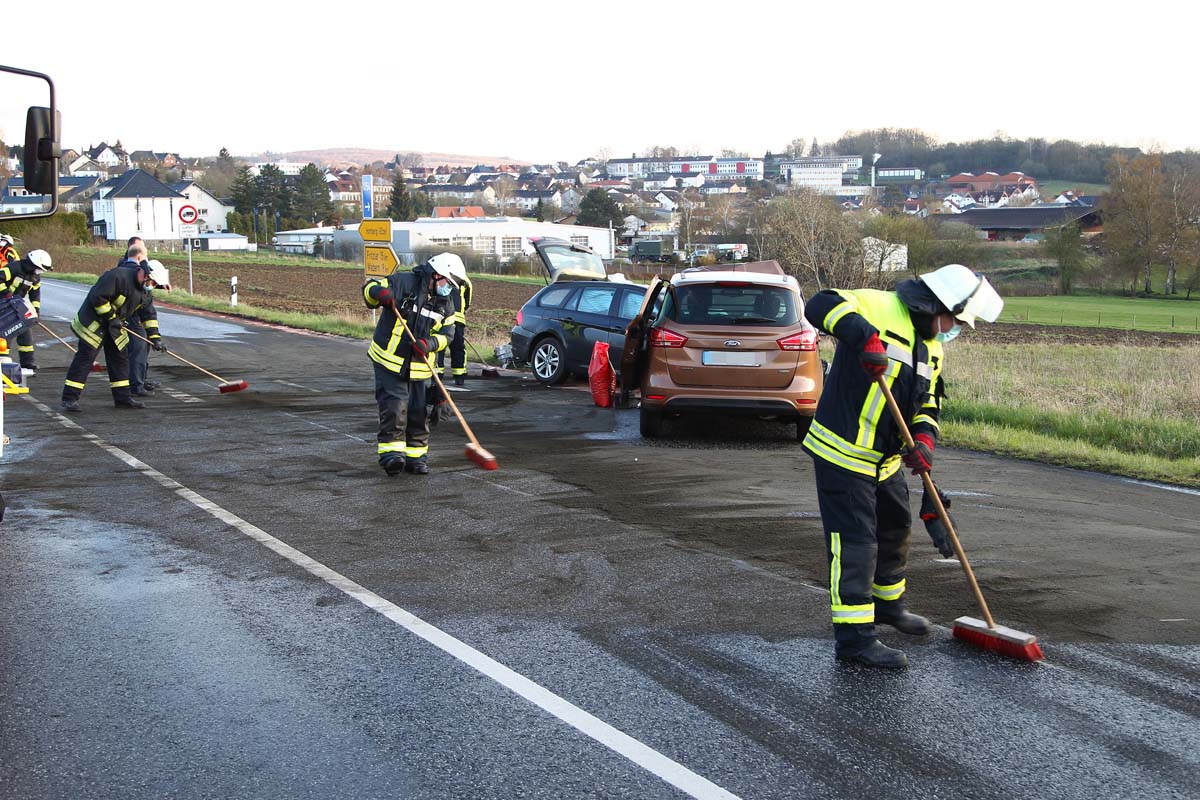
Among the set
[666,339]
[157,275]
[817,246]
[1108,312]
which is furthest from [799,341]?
[1108,312]

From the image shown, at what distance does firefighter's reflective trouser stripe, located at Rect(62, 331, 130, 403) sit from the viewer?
13656 millimetres

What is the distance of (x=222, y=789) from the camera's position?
3.92 m

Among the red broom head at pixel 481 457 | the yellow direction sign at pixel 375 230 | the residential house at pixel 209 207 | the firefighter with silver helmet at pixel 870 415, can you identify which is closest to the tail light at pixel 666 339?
the red broom head at pixel 481 457

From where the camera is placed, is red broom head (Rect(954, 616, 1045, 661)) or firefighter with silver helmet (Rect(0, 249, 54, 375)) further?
firefighter with silver helmet (Rect(0, 249, 54, 375))

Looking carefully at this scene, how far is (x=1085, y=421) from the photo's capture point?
1293cm

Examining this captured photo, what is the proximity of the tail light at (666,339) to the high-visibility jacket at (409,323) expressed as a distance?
2.45 meters

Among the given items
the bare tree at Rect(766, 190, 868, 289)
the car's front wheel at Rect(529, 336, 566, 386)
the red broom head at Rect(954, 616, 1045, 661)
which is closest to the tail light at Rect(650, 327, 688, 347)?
the car's front wheel at Rect(529, 336, 566, 386)

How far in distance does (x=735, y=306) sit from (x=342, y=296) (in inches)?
1488

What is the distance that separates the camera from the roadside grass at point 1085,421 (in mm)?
11070

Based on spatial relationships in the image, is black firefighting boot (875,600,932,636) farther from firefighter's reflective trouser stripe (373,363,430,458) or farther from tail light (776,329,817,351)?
tail light (776,329,817,351)

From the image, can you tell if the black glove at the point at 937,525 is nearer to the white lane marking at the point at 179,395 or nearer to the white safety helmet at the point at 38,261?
the white lane marking at the point at 179,395

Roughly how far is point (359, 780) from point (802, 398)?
7.93 meters

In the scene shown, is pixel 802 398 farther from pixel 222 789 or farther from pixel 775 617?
pixel 222 789

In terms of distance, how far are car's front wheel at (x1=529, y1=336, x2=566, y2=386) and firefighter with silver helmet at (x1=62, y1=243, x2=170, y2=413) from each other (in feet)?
16.8
